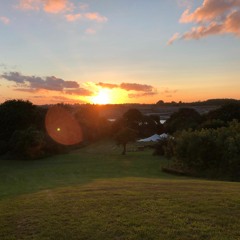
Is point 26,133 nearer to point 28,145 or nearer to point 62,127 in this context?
point 28,145

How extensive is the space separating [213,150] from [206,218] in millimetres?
29115

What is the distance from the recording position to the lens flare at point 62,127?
70062mm

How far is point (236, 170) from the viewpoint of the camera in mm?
34688

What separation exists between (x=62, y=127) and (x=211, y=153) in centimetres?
4438

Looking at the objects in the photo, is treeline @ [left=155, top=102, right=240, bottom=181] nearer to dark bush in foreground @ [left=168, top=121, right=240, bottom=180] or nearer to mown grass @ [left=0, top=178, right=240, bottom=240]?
dark bush in foreground @ [left=168, top=121, right=240, bottom=180]

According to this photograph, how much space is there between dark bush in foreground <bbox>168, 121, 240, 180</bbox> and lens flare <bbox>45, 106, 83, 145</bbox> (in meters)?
32.0

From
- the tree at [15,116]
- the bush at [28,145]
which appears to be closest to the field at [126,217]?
the bush at [28,145]

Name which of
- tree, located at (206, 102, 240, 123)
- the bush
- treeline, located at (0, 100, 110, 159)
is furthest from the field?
tree, located at (206, 102, 240, 123)

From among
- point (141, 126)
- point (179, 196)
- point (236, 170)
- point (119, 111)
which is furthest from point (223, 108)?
point (119, 111)

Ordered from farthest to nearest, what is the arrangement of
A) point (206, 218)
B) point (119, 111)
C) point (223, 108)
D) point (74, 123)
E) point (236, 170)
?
point (119, 111) → point (74, 123) → point (223, 108) → point (236, 170) → point (206, 218)

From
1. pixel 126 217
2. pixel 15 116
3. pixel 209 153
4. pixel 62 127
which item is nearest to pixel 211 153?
pixel 209 153

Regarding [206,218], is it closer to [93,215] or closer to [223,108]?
[93,215]

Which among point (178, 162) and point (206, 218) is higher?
point (206, 218)

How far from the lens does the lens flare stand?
70062 millimetres
